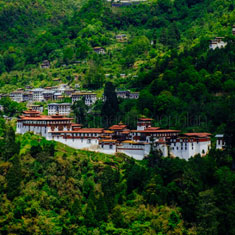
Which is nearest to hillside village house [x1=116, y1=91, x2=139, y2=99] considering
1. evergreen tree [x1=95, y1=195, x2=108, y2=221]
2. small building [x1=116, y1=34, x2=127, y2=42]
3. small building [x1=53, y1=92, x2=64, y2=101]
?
small building [x1=53, y1=92, x2=64, y2=101]

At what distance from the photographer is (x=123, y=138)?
3088 inches

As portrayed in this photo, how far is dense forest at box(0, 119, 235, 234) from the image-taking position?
212ft

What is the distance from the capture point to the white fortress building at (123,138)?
240 ft

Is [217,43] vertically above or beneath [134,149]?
above

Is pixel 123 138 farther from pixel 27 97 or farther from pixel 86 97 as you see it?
pixel 27 97

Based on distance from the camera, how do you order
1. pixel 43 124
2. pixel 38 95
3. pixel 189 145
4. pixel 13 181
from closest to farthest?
pixel 13 181 < pixel 189 145 < pixel 43 124 < pixel 38 95

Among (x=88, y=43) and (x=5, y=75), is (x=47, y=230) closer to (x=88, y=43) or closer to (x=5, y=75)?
(x=5, y=75)

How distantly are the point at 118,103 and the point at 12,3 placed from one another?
88.5 m

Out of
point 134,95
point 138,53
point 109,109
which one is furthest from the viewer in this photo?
point 138,53

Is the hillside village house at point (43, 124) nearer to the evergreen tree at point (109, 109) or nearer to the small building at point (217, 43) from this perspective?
the evergreen tree at point (109, 109)

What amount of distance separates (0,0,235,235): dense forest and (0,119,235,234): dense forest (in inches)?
4.8

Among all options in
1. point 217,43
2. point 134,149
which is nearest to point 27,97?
point 217,43

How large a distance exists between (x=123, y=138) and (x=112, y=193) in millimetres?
11626

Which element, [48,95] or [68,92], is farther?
[68,92]
